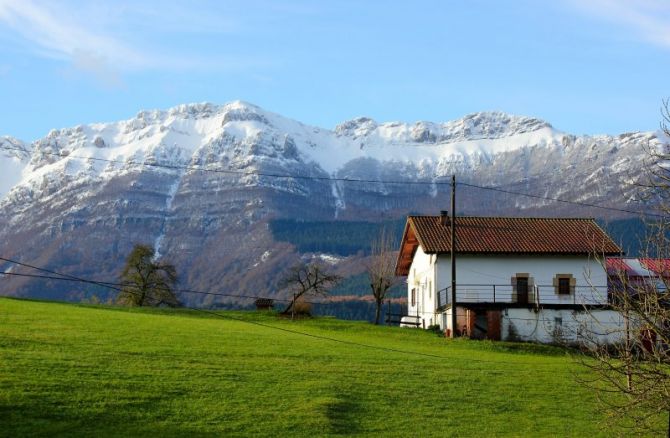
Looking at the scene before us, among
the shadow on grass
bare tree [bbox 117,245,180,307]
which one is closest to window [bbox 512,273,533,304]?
the shadow on grass

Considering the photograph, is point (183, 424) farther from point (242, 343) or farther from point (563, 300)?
point (563, 300)

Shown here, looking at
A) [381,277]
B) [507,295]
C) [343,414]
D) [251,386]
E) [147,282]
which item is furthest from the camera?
[147,282]

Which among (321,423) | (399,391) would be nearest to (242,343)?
(399,391)

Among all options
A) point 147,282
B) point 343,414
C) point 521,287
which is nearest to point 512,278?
point 521,287

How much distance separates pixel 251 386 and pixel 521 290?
95.2 feet

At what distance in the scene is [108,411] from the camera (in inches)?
1012

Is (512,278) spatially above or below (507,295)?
above

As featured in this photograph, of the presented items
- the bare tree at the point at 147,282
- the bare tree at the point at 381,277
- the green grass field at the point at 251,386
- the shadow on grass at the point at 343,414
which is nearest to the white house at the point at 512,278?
the bare tree at the point at 381,277

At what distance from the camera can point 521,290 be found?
55.9 m

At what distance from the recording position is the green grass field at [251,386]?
25.8m

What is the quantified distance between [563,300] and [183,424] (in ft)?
113

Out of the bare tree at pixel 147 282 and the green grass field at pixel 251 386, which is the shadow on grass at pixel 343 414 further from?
the bare tree at pixel 147 282

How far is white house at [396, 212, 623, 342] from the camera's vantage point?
5262 centimetres

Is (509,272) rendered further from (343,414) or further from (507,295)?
(343,414)
